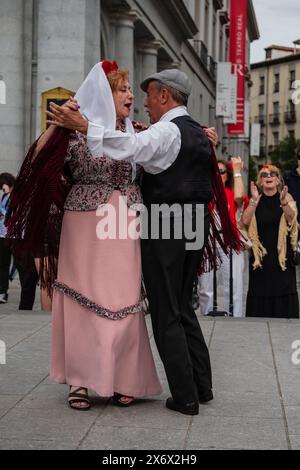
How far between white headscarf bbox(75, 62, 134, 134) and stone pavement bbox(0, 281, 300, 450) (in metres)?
1.71

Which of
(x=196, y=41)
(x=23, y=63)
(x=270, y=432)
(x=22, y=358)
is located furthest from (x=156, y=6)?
(x=270, y=432)

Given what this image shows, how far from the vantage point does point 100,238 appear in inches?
216

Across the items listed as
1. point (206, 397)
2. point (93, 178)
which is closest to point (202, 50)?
point (93, 178)

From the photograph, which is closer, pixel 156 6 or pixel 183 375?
pixel 183 375

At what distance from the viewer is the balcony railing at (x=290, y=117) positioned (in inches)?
4033

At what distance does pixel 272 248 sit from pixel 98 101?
14.4 feet

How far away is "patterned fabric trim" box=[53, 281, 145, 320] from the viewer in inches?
214

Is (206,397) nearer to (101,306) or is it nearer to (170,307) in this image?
(170,307)

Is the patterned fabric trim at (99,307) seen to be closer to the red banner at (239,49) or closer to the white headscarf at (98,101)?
the white headscarf at (98,101)

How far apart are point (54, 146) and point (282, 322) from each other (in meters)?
4.38

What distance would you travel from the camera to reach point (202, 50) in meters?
40.9

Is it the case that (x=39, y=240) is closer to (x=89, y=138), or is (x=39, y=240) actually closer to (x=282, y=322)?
(x=89, y=138)

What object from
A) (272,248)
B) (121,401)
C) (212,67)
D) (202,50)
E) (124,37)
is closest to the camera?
(121,401)

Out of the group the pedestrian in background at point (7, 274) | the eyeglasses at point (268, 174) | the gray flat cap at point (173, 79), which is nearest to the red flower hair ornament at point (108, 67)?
the gray flat cap at point (173, 79)
